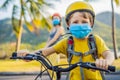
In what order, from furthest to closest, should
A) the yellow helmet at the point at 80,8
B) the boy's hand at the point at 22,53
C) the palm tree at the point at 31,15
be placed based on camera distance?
1. the palm tree at the point at 31,15
2. the yellow helmet at the point at 80,8
3. the boy's hand at the point at 22,53

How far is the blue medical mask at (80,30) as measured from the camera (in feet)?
9.67

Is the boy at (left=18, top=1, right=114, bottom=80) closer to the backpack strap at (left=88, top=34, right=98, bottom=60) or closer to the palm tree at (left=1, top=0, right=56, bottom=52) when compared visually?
the backpack strap at (left=88, top=34, right=98, bottom=60)

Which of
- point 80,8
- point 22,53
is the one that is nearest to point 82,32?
point 80,8

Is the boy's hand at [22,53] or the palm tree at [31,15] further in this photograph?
the palm tree at [31,15]

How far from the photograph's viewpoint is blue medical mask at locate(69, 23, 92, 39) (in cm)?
295

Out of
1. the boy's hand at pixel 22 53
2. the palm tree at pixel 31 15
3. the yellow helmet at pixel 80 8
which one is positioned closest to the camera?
the boy's hand at pixel 22 53

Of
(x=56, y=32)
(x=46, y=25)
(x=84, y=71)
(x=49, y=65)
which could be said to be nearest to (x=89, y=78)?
(x=84, y=71)

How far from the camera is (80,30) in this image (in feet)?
9.68

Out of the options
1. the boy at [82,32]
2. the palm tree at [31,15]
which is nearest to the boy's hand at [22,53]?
the boy at [82,32]

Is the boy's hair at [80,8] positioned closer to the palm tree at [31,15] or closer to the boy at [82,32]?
the boy at [82,32]

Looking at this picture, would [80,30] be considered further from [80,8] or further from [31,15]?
[31,15]

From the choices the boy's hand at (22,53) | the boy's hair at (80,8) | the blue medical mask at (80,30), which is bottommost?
the boy's hand at (22,53)

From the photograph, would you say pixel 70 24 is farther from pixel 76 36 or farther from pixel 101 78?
pixel 101 78

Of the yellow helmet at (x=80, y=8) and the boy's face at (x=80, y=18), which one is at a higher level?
the yellow helmet at (x=80, y=8)
